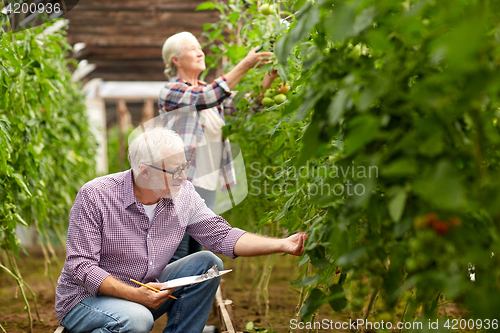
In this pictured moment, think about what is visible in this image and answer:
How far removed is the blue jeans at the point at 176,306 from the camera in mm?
1306

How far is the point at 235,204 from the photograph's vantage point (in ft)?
6.82

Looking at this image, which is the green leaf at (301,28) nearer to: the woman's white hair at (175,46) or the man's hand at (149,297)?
the man's hand at (149,297)

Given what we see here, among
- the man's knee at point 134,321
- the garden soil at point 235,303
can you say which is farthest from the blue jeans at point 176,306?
the garden soil at point 235,303

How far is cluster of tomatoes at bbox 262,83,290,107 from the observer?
5.25 feet

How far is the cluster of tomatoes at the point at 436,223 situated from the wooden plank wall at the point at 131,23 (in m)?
3.71

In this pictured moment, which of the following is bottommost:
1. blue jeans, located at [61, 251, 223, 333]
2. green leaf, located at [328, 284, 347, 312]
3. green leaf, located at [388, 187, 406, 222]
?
blue jeans, located at [61, 251, 223, 333]

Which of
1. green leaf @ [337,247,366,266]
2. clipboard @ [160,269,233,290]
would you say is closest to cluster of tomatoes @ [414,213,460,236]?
green leaf @ [337,247,366,266]

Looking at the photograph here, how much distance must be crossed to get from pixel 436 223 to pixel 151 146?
0.93 metres

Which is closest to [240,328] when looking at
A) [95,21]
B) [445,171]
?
[445,171]

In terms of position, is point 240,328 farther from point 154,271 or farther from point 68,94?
point 68,94

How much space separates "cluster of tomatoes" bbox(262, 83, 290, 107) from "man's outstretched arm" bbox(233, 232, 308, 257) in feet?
1.50

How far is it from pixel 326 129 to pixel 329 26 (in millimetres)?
174

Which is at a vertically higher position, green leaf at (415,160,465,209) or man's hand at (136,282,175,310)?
green leaf at (415,160,465,209)

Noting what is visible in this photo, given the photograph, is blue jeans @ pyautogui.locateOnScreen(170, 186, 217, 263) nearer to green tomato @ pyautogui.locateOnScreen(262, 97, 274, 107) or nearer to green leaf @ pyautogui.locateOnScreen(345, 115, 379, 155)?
green tomato @ pyautogui.locateOnScreen(262, 97, 274, 107)
